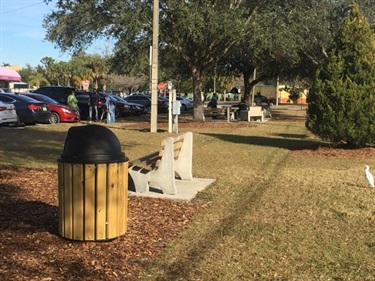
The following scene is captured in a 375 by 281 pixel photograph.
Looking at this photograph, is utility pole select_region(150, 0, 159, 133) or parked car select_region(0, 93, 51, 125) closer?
utility pole select_region(150, 0, 159, 133)

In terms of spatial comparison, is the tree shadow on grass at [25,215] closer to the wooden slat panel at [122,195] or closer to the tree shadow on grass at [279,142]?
the wooden slat panel at [122,195]

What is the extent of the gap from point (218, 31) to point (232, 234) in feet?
51.2

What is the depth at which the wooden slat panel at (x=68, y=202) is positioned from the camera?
485 centimetres

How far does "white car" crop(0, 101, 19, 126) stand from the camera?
1870cm

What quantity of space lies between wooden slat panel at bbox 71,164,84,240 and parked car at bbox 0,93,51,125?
16949 mm

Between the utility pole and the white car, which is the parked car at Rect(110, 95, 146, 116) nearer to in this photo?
the white car

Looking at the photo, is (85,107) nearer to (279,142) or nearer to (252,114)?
(252,114)

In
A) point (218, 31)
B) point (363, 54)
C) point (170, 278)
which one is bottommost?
Result: point (170, 278)

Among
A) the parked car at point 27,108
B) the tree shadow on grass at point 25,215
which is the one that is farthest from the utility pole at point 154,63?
the tree shadow on grass at point 25,215

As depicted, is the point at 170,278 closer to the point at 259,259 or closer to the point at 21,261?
the point at 259,259

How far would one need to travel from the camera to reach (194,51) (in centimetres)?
2425

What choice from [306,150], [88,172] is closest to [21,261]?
[88,172]

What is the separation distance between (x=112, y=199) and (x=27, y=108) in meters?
17.1

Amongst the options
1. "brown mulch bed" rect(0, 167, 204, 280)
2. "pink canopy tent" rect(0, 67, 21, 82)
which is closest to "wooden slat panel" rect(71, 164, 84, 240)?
"brown mulch bed" rect(0, 167, 204, 280)
